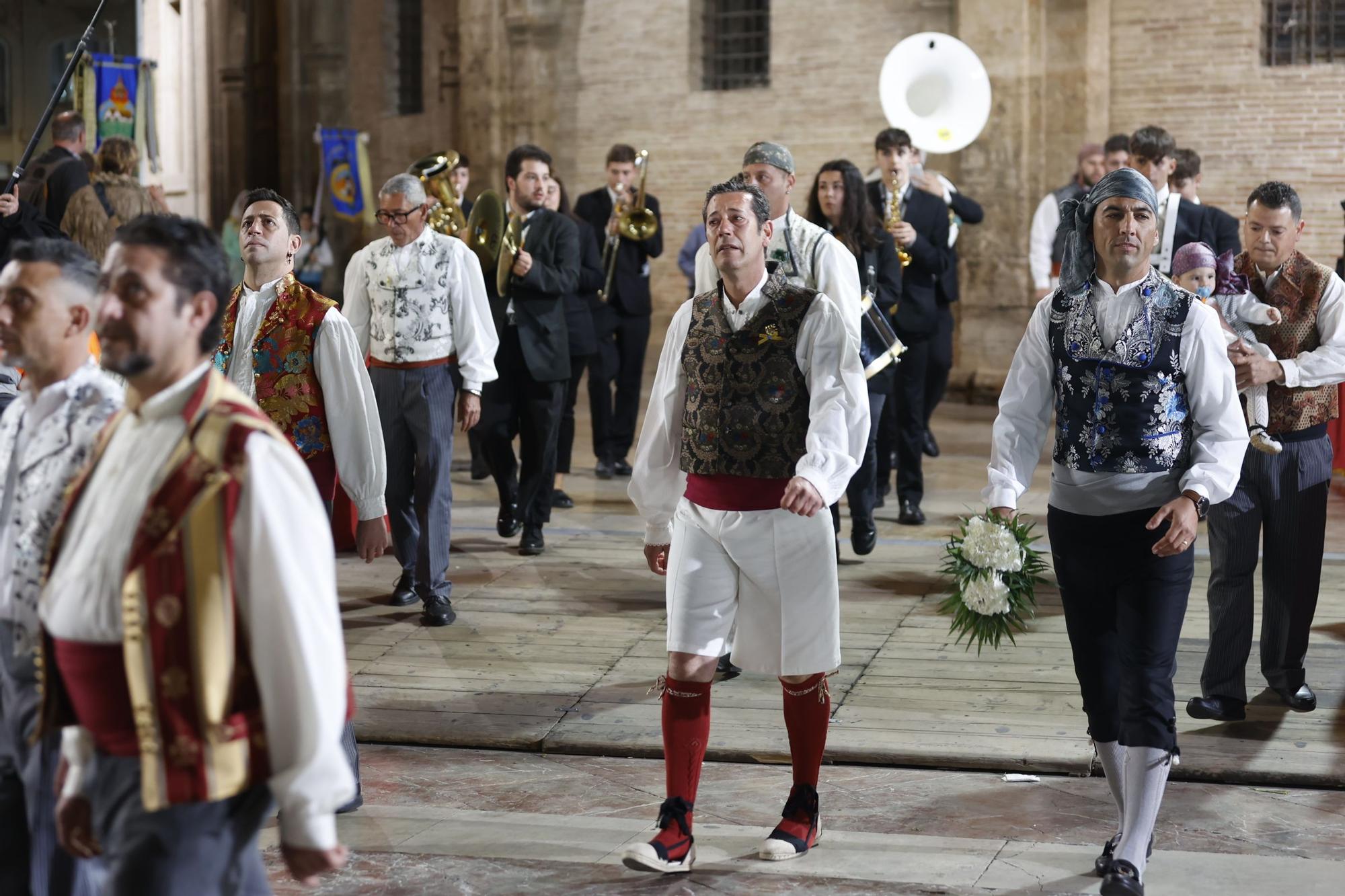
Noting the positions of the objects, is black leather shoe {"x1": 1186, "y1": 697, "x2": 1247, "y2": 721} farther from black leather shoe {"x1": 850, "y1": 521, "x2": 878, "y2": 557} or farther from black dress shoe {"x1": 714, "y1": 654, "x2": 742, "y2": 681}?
black leather shoe {"x1": 850, "y1": 521, "x2": 878, "y2": 557}

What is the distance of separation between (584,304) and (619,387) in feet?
3.99

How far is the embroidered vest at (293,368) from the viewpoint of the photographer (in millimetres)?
4926

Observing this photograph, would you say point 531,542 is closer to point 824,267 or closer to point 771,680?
point 771,680

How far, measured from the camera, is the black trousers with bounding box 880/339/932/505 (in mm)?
8648

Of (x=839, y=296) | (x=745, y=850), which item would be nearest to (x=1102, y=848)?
(x=745, y=850)

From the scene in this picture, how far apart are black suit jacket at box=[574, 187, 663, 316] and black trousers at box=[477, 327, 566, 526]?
2.21 metres

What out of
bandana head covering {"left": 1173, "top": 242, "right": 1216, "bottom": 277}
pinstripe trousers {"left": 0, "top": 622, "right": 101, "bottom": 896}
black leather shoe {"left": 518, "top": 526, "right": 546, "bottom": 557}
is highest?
bandana head covering {"left": 1173, "top": 242, "right": 1216, "bottom": 277}

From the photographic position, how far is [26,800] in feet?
10.2

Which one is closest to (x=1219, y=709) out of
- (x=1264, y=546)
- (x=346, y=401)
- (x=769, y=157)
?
(x=1264, y=546)

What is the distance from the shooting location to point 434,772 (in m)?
5.24

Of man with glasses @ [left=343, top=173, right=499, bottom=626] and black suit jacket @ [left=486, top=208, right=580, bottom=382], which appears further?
black suit jacket @ [left=486, top=208, right=580, bottom=382]

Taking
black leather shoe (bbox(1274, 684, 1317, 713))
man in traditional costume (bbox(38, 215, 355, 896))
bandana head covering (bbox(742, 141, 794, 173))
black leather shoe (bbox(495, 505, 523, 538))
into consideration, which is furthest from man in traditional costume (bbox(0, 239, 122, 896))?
black leather shoe (bbox(495, 505, 523, 538))

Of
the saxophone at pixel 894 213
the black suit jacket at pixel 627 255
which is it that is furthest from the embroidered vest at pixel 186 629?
the black suit jacket at pixel 627 255

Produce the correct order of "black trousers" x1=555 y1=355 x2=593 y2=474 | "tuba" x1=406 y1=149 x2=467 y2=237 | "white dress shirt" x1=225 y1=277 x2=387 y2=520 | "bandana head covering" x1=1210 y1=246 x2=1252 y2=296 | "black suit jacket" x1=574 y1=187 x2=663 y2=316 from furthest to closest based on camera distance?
"black suit jacket" x1=574 y1=187 x2=663 y2=316 < "black trousers" x1=555 y1=355 x2=593 y2=474 < "tuba" x1=406 y1=149 x2=467 y2=237 < "bandana head covering" x1=1210 y1=246 x2=1252 y2=296 < "white dress shirt" x1=225 y1=277 x2=387 y2=520
